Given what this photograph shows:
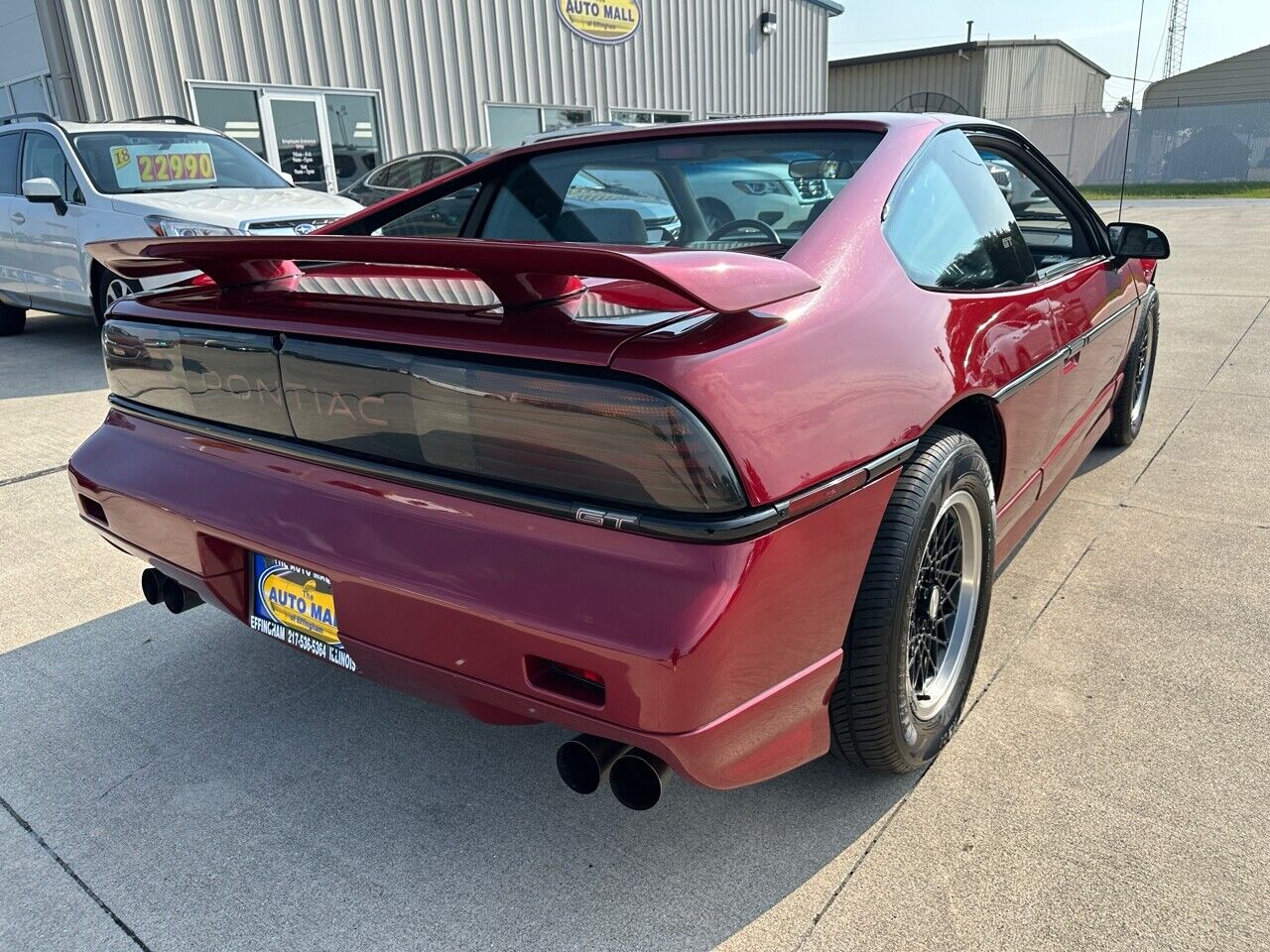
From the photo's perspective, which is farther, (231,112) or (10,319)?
(231,112)

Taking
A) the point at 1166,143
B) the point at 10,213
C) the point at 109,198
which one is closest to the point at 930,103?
the point at 1166,143

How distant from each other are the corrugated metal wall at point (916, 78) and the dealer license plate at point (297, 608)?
3611 centimetres

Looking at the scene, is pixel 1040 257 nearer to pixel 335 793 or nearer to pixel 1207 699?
pixel 1207 699

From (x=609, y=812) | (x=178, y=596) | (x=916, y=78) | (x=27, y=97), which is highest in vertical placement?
(x=916, y=78)

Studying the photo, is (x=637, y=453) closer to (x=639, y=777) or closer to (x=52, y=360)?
(x=639, y=777)

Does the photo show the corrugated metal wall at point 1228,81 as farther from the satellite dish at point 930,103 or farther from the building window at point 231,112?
the building window at point 231,112

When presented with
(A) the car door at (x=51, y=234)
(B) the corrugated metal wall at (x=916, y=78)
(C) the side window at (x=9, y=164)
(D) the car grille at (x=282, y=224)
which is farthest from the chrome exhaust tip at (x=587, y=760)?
(B) the corrugated metal wall at (x=916, y=78)

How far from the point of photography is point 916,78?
34.6 metres

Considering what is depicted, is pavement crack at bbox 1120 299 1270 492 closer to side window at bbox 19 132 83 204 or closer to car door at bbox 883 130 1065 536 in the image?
car door at bbox 883 130 1065 536

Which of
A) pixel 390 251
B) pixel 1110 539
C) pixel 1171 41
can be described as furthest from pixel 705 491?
pixel 1171 41

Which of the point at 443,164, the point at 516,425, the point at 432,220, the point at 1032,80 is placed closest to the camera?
the point at 516,425

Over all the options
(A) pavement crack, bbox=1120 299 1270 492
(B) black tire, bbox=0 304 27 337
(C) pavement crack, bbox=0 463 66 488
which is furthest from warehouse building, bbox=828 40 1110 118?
(C) pavement crack, bbox=0 463 66 488

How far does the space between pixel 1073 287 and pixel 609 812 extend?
209cm

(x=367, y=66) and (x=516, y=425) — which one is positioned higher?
(x=367, y=66)
